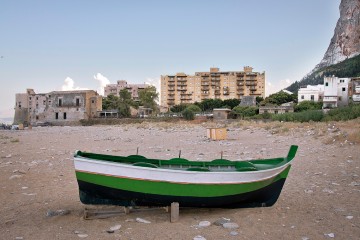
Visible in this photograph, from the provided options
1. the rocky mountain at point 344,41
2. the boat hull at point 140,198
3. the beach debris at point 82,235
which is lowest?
the beach debris at point 82,235

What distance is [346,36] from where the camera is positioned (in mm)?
152250

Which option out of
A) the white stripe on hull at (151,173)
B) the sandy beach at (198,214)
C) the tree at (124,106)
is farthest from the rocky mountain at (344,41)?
the white stripe on hull at (151,173)

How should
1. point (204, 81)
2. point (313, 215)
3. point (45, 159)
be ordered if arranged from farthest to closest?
point (204, 81), point (45, 159), point (313, 215)

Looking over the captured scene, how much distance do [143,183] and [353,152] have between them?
9.49m

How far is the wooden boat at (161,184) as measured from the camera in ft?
18.1

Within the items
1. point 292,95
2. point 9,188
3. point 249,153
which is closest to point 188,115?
point 292,95

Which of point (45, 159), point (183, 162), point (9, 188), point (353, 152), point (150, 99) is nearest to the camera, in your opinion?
point (183, 162)

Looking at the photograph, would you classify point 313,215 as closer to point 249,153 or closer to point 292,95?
point 249,153

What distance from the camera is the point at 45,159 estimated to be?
13.0 meters

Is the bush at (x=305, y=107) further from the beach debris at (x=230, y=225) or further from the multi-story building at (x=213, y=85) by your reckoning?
the beach debris at (x=230, y=225)

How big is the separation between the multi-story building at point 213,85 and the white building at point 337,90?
34.3 meters

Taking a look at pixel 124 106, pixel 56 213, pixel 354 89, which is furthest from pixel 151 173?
pixel 354 89

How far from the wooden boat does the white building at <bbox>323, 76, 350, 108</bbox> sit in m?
68.9

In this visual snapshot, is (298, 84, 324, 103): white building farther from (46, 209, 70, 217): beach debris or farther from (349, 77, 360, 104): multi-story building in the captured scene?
(46, 209, 70, 217): beach debris
